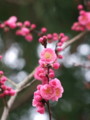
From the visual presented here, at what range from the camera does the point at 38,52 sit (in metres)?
3.44

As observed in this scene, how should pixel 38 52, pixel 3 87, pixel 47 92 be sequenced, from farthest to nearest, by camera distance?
pixel 38 52 → pixel 3 87 → pixel 47 92

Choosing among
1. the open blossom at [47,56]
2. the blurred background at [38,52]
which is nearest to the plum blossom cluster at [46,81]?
the open blossom at [47,56]

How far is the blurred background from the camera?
3.23 metres

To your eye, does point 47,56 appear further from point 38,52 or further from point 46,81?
point 38,52

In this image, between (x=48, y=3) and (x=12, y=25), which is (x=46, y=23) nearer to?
(x=48, y=3)

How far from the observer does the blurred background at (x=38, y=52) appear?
10.6 ft

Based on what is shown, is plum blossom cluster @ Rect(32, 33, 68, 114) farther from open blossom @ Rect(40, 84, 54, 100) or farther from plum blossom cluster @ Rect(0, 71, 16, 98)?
plum blossom cluster @ Rect(0, 71, 16, 98)

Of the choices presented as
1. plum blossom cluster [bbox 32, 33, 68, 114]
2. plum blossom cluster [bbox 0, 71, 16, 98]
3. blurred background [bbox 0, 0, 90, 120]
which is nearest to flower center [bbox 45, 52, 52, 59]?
plum blossom cluster [bbox 32, 33, 68, 114]

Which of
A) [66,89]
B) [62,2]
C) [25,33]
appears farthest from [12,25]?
[66,89]

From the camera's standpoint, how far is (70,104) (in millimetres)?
3355

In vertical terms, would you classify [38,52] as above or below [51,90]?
above

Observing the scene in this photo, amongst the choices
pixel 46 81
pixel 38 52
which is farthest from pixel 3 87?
pixel 38 52

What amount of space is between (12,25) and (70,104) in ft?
3.87

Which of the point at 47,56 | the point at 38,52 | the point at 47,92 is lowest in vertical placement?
the point at 47,92
